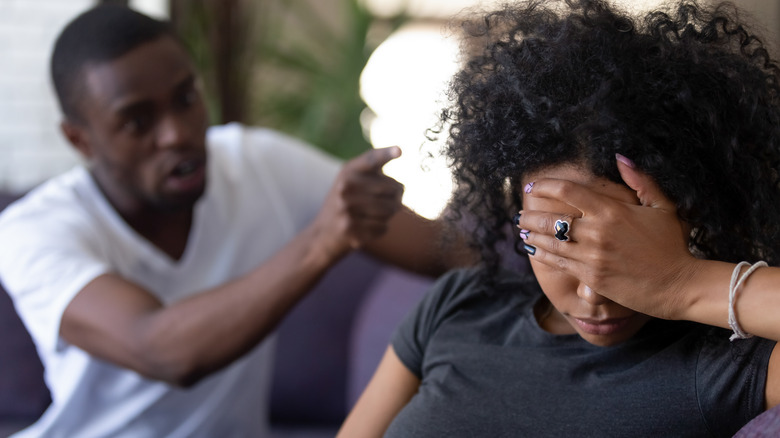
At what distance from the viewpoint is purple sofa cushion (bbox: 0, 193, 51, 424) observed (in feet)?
6.63

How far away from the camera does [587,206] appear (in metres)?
0.82

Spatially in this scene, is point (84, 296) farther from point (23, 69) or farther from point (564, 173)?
point (23, 69)

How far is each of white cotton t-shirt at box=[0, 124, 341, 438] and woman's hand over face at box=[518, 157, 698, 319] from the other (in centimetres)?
94

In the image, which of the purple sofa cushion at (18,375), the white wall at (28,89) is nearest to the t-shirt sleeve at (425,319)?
the purple sofa cushion at (18,375)

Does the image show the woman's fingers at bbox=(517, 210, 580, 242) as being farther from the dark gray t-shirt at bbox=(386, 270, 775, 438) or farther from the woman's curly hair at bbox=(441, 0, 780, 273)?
the dark gray t-shirt at bbox=(386, 270, 775, 438)

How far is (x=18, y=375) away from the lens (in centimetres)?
203

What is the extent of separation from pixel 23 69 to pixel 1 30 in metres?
0.16

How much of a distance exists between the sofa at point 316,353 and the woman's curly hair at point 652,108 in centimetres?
104

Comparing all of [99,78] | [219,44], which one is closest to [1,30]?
[219,44]

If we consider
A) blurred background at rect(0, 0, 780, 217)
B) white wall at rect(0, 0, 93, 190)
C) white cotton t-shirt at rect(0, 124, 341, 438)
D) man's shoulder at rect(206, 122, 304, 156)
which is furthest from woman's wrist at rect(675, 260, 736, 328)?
white wall at rect(0, 0, 93, 190)

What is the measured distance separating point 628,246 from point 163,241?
123 cm

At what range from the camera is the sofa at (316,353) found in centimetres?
199

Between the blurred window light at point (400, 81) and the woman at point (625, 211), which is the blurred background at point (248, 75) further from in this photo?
the woman at point (625, 211)

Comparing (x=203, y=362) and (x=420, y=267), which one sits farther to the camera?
(x=420, y=267)
